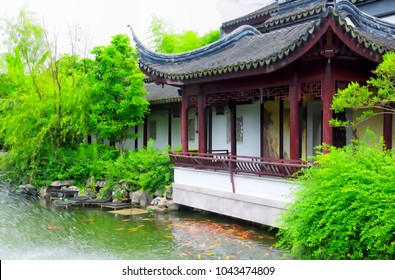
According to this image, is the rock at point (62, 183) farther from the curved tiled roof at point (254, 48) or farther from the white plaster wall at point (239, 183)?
the curved tiled roof at point (254, 48)

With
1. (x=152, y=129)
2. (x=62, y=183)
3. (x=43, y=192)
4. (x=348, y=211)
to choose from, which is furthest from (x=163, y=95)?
(x=348, y=211)

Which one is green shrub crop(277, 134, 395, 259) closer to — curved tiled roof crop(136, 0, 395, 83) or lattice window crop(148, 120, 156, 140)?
curved tiled roof crop(136, 0, 395, 83)

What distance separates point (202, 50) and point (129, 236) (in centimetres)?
478

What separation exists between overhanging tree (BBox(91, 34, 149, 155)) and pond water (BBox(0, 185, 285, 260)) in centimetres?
312

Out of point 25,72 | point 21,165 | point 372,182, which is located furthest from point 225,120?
point 25,72

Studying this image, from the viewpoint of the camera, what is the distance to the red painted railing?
8180 mm

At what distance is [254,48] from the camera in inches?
401

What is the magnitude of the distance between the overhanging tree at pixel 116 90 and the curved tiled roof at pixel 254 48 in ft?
6.27

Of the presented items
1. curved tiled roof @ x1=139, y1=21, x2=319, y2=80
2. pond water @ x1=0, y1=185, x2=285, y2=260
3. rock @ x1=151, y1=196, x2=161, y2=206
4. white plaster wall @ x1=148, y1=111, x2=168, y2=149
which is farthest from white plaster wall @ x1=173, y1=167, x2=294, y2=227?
white plaster wall @ x1=148, y1=111, x2=168, y2=149

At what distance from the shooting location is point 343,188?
512 cm

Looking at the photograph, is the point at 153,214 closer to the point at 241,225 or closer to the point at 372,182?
the point at 241,225

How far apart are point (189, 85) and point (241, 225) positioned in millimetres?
3422

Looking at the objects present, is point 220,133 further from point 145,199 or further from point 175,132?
point 145,199
